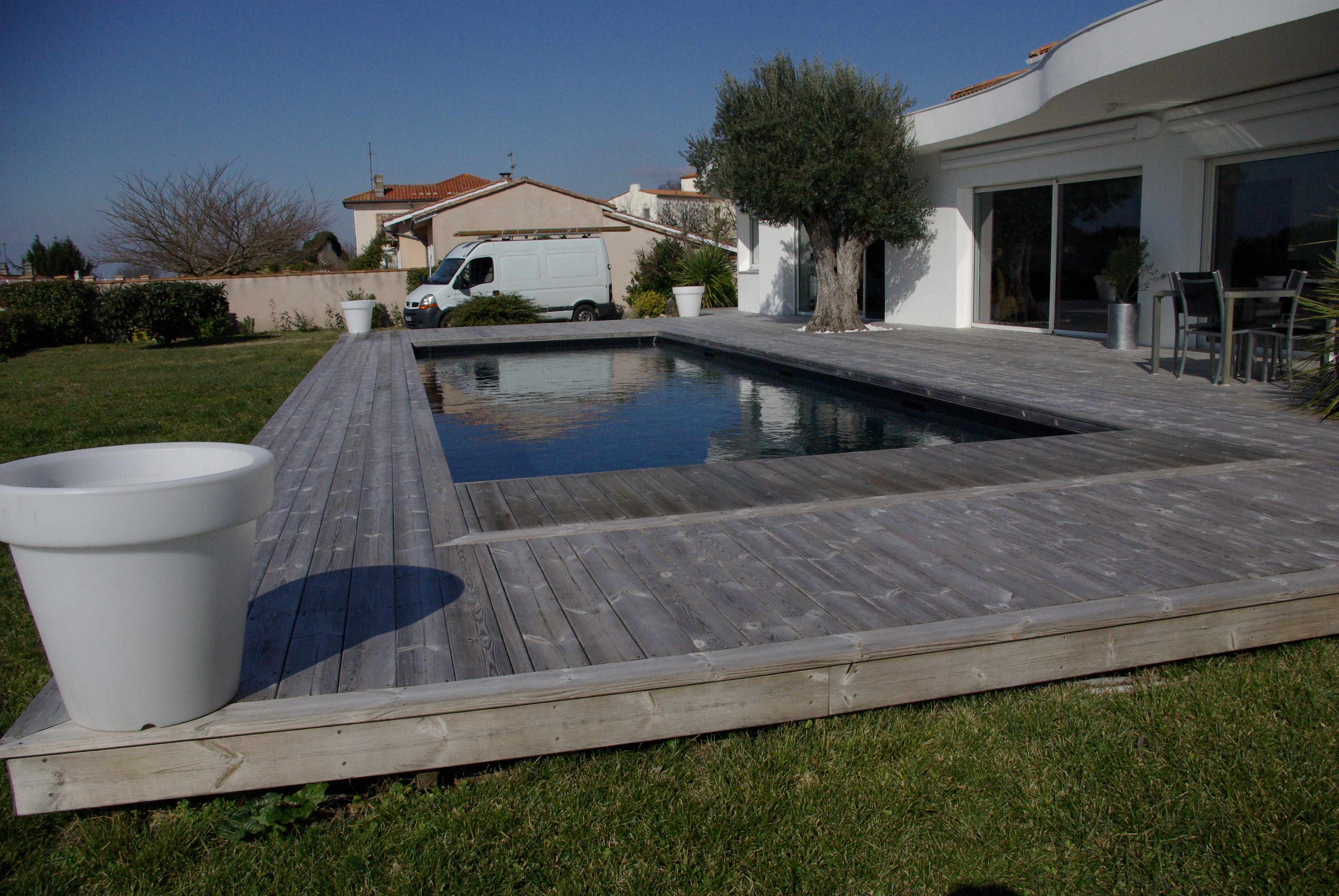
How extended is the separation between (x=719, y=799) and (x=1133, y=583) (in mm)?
1559

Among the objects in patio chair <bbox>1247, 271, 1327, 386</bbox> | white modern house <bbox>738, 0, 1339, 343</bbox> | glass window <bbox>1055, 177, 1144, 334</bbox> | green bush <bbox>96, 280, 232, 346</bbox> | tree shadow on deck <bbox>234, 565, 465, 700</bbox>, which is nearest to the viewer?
tree shadow on deck <bbox>234, 565, 465, 700</bbox>

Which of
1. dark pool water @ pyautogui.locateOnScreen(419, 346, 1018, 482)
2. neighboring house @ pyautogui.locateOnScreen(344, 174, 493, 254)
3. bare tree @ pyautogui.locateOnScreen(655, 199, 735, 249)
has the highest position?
neighboring house @ pyautogui.locateOnScreen(344, 174, 493, 254)

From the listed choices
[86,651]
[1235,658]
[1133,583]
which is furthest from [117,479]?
[1235,658]

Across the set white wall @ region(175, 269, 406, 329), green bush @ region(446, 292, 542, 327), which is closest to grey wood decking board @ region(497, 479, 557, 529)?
green bush @ region(446, 292, 542, 327)

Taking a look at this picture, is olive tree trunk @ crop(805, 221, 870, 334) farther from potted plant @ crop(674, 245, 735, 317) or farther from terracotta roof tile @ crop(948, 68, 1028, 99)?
potted plant @ crop(674, 245, 735, 317)

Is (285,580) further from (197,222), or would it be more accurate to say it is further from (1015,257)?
(197,222)

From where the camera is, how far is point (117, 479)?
221cm

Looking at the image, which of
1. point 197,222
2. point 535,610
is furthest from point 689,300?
point 197,222

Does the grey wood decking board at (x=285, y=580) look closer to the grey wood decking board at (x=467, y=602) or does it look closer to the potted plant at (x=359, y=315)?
the grey wood decking board at (x=467, y=602)

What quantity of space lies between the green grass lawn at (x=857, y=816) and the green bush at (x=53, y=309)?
18.2 metres

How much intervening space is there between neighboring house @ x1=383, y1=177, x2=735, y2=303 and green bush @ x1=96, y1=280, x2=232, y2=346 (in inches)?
304

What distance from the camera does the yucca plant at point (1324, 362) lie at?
5.66 m

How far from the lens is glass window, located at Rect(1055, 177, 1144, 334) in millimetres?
10477

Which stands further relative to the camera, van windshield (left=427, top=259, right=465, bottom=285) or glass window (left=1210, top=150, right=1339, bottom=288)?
van windshield (left=427, top=259, right=465, bottom=285)
